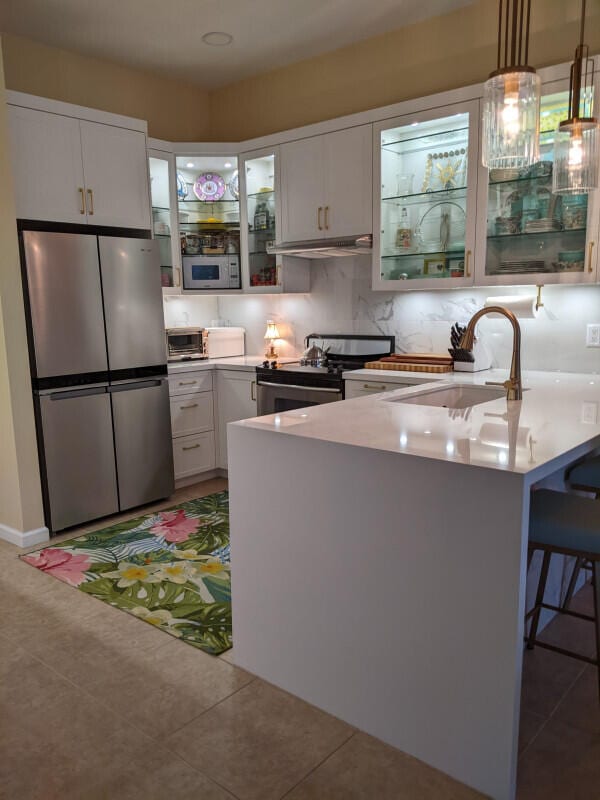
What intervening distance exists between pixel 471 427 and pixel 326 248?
232cm

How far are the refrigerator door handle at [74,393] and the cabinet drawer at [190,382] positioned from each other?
63 cm

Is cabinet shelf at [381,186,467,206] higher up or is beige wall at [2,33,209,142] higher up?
beige wall at [2,33,209,142]

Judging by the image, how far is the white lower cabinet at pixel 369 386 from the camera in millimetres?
3580

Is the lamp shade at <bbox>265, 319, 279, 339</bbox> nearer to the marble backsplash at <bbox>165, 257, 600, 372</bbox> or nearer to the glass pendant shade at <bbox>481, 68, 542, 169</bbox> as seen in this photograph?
the marble backsplash at <bbox>165, 257, 600, 372</bbox>

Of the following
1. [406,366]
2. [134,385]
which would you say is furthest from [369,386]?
[134,385]

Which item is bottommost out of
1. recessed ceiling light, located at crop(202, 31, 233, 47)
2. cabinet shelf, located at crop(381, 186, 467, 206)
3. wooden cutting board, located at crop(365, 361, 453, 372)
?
wooden cutting board, located at crop(365, 361, 453, 372)

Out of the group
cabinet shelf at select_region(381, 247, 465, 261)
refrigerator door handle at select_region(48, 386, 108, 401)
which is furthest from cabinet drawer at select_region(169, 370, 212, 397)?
cabinet shelf at select_region(381, 247, 465, 261)

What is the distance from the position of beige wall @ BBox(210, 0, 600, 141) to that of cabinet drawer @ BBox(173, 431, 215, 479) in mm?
2393

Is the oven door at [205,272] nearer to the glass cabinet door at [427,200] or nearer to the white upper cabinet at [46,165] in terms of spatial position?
the white upper cabinet at [46,165]

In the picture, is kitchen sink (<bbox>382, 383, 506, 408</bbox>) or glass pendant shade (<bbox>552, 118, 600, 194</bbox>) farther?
kitchen sink (<bbox>382, 383, 506, 408</bbox>)

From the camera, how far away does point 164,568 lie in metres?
3.14

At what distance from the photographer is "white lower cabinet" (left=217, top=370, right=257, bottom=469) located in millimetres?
4367

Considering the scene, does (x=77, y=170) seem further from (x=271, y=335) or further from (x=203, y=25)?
(x=271, y=335)

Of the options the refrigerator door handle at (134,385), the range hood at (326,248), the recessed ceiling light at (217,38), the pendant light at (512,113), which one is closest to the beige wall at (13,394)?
the refrigerator door handle at (134,385)
